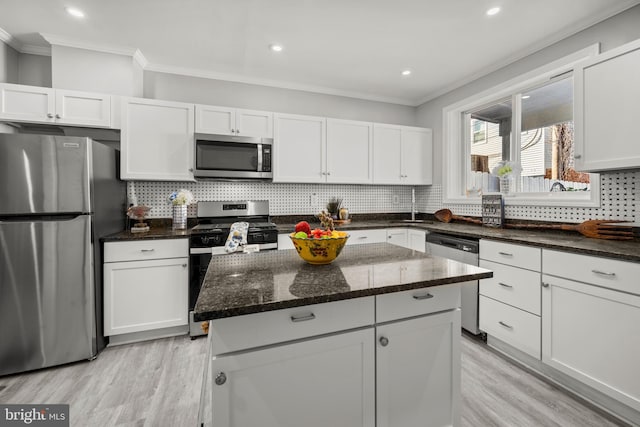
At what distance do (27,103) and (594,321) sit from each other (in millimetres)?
4520

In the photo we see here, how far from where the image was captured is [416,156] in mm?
3846

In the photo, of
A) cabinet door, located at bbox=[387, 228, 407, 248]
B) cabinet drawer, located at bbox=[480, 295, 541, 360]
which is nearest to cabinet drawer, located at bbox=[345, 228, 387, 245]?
cabinet door, located at bbox=[387, 228, 407, 248]

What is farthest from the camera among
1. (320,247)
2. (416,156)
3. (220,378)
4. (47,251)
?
(416,156)

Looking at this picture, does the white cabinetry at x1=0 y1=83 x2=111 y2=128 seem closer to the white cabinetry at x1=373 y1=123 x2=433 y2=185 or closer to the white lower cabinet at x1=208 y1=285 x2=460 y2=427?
the white lower cabinet at x1=208 y1=285 x2=460 y2=427

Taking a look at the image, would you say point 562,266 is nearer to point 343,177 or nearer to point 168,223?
point 343,177

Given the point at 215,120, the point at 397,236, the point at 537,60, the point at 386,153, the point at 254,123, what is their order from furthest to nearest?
the point at 386,153, the point at 397,236, the point at 254,123, the point at 215,120, the point at 537,60

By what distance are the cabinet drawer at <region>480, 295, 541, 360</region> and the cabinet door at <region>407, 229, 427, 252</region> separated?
2.84 ft

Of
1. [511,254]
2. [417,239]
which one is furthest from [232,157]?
[511,254]

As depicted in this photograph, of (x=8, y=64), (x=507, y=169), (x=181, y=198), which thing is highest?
(x=8, y=64)

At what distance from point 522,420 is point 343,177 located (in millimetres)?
2621

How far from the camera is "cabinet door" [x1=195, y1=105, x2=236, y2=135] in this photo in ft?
9.36

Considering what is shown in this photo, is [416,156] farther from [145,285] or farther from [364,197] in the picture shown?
[145,285]

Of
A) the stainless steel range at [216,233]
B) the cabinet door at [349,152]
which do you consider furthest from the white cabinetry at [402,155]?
the stainless steel range at [216,233]

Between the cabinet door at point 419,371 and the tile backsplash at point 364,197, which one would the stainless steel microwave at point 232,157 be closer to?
the tile backsplash at point 364,197
